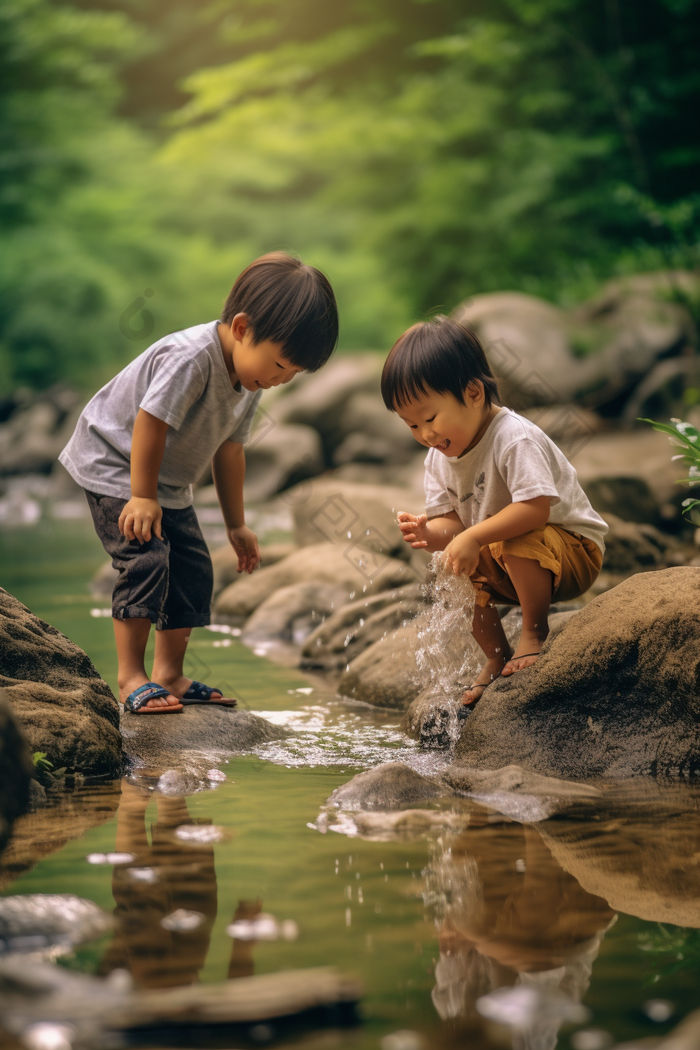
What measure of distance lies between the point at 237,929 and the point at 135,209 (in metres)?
22.3

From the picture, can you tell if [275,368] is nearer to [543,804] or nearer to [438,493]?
[438,493]

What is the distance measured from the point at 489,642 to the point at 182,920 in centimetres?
158

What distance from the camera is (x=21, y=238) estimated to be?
802 inches

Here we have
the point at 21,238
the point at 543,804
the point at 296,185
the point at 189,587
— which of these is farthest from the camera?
the point at 296,185

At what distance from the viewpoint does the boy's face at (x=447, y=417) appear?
109 inches

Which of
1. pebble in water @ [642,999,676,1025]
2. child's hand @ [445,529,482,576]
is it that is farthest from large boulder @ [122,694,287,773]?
pebble in water @ [642,999,676,1025]

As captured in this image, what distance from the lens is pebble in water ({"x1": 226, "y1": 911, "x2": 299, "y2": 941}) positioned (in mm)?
1679

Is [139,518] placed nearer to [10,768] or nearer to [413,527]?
[413,527]

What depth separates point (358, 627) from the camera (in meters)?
4.28

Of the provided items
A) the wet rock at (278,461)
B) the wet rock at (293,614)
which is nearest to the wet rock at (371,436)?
the wet rock at (278,461)

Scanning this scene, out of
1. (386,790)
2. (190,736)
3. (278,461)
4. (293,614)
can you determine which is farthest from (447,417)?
(278,461)

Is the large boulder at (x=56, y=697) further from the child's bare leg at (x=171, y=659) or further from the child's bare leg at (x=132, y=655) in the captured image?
the child's bare leg at (x=171, y=659)

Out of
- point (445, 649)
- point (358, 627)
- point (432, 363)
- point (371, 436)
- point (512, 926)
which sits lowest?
point (371, 436)

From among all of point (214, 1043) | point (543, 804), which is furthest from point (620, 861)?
point (214, 1043)
